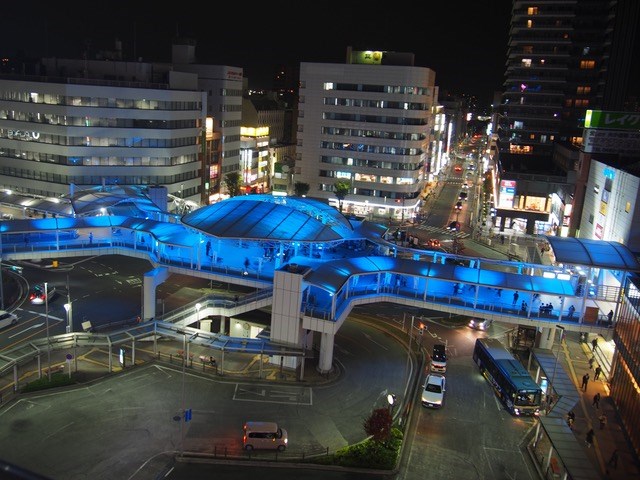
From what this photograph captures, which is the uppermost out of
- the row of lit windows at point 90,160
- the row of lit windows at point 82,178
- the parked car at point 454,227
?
the row of lit windows at point 90,160

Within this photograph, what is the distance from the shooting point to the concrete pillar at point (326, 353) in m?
41.8

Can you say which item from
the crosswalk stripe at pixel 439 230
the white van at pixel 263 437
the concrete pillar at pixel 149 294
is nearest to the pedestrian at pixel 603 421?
the white van at pixel 263 437

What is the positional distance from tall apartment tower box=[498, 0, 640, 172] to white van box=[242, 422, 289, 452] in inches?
3807

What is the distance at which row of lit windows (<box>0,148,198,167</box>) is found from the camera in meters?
78.2

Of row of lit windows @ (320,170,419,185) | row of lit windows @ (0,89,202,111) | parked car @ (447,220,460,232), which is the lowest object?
parked car @ (447,220,460,232)

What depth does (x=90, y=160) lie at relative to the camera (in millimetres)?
79062

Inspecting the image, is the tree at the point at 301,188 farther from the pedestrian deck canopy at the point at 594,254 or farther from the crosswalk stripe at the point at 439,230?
the pedestrian deck canopy at the point at 594,254

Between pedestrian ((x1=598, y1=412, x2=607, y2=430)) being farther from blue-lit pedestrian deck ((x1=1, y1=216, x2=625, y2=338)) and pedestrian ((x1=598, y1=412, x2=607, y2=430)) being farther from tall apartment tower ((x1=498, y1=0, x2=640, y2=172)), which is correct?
tall apartment tower ((x1=498, y1=0, x2=640, y2=172))

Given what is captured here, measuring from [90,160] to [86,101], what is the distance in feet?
26.8

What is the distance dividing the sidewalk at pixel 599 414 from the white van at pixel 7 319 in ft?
146

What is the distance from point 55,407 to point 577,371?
39401 mm

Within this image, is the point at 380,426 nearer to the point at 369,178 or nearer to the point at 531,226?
the point at 531,226

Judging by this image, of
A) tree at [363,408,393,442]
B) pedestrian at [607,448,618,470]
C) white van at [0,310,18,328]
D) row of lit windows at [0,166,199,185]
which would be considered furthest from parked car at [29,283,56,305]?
pedestrian at [607,448,618,470]

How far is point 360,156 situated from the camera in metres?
103
